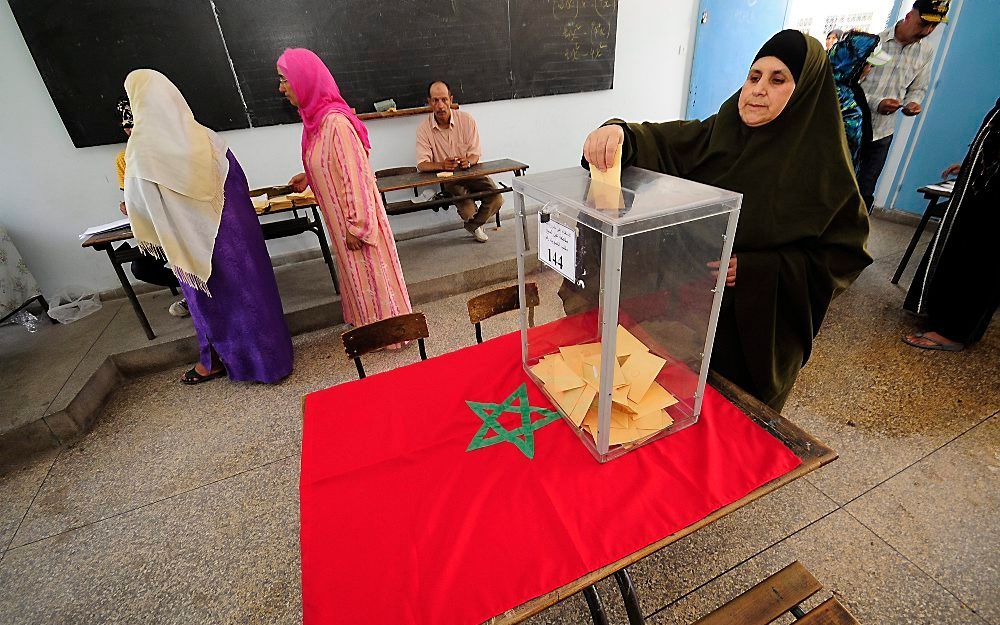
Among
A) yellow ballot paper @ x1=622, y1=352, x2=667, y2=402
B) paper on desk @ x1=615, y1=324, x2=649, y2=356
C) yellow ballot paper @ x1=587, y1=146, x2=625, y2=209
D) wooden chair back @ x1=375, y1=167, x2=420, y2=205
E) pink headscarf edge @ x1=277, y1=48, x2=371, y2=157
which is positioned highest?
pink headscarf edge @ x1=277, y1=48, x2=371, y2=157

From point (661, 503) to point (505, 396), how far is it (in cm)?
43

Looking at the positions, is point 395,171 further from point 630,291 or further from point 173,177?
point 630,291

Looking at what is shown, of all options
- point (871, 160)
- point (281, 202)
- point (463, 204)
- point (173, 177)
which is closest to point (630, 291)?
point (173, 177)

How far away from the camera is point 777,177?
1.07 meters

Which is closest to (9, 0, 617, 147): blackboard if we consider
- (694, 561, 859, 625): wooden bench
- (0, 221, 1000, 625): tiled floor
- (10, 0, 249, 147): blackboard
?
(10, 0, 249, 147): blackboard

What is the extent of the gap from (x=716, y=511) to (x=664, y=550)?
886mm

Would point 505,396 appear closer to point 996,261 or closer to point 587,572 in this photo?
point 587,572

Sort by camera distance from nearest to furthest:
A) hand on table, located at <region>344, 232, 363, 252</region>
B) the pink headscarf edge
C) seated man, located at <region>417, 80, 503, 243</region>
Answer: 1. the pink headscarf edge
2. hand on table, located at <region>344, 232, 363, 252</region>
3. seated man, located at <region>417, 80, 503, 243</region>

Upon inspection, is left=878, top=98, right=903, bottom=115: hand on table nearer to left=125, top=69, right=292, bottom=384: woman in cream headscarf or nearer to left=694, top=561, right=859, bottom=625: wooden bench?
left=694, top=561, right=859, bottom=625: wooden bench

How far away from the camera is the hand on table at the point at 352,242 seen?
7.80ft

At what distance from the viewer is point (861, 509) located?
1589mm

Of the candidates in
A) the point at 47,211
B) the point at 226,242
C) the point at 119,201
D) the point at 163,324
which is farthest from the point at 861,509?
the point at 47,211

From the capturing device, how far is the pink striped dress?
2.19 metres

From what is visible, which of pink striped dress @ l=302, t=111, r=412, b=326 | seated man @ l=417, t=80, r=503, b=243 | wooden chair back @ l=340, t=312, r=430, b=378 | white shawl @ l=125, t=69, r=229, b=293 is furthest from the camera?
seated man @ l=417, t=80, r=503, b=243
